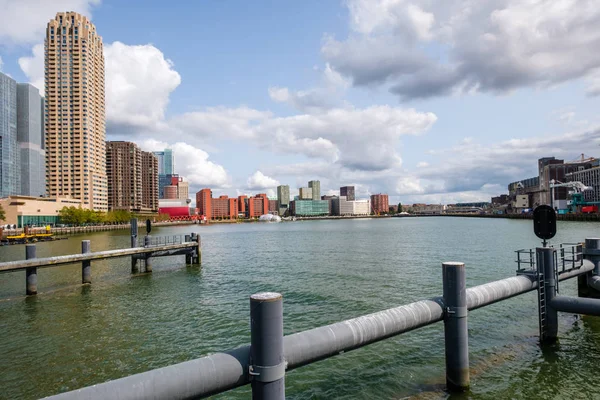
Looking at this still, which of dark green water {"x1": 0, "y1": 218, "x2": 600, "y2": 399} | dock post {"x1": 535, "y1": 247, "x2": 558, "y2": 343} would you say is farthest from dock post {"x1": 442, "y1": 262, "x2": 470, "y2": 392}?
dock post {"x1": 535, "y1": 247, "x2": 558, "y2": 343}

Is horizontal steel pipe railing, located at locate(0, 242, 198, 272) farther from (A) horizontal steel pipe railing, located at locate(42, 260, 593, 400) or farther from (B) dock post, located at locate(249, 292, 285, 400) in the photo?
(B) dock post, located at locate(249, 292, 285, 400)

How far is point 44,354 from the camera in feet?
48.9

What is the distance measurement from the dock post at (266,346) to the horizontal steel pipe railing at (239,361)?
10.5 inches

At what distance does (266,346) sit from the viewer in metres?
5.26

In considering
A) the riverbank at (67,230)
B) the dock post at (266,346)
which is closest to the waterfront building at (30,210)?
the riverbank at (67,230)

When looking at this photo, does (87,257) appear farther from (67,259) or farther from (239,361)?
(239,361)

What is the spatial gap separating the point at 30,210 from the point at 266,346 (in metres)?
180

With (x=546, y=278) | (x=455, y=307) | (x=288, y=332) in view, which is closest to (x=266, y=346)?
(x=455, y=307)

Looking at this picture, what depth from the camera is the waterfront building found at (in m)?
138

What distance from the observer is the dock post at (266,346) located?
5.27 metres

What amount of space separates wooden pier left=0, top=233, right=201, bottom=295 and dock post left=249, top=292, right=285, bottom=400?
27.8 meters

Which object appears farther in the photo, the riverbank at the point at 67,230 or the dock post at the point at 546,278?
the riverbank at the point at 67,230

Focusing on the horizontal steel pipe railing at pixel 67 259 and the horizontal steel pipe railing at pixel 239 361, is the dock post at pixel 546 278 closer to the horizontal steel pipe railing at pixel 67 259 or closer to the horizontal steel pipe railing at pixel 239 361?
the horizontal steel pipe railing at pixel 239 361

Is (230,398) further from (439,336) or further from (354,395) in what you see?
(439,336)
